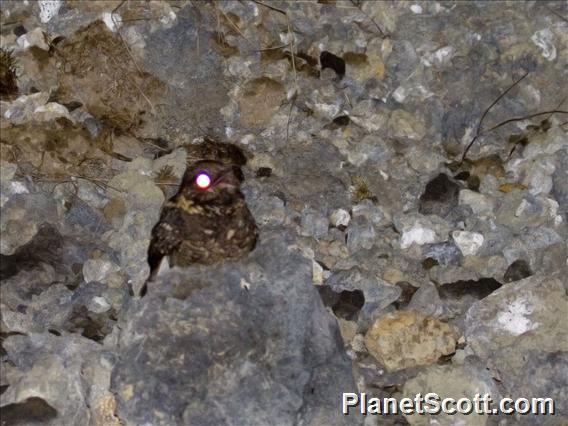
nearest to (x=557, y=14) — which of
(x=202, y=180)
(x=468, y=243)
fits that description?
(x=468, y=243)

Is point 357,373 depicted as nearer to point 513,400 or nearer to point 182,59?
point 513,400

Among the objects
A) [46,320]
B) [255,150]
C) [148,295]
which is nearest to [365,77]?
[255,150]

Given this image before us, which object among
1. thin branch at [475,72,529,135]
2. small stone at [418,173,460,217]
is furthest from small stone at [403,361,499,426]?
thin branch at [475,72,529,135]

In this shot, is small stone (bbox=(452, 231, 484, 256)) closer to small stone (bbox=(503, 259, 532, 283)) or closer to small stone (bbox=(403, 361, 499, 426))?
small stone (bbox=(503, 259, 532, 283))

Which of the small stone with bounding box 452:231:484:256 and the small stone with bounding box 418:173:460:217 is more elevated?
the small stone with bounding box 418:173:460:217

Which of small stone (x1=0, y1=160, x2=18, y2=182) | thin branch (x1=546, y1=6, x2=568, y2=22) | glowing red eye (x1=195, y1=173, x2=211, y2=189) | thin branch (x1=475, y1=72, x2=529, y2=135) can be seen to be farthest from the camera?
thin branch (x1=546, y1=6, x2=568, y2=22)

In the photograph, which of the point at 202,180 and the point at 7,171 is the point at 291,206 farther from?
the point at 7,171
